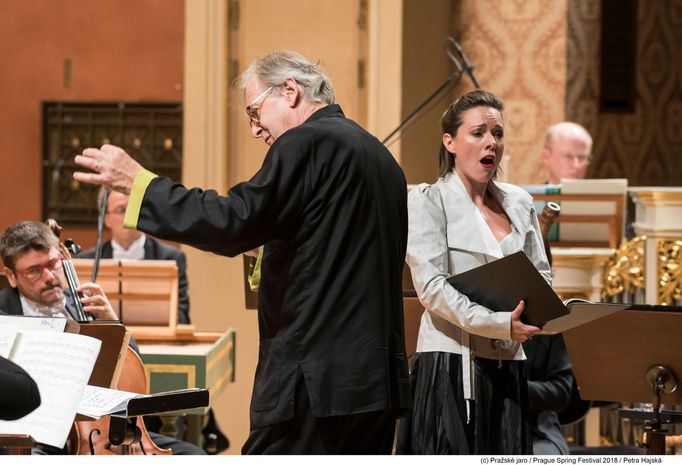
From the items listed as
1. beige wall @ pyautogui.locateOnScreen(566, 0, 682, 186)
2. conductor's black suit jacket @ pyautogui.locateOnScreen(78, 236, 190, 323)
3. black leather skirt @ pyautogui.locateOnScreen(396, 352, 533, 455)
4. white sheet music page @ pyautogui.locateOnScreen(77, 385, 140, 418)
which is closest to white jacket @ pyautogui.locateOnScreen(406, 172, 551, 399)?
black leather skirt @ pyautogui.locateOnScreen(396, 352, 533, 455)

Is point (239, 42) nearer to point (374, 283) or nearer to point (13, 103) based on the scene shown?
point (13, 103)

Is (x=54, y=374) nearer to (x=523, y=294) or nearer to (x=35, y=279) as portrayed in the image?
(x=523, y=294)

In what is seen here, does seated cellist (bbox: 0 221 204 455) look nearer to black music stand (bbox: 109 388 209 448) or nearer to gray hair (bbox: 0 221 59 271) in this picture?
gray hair (bbox: 0 221 59 271)

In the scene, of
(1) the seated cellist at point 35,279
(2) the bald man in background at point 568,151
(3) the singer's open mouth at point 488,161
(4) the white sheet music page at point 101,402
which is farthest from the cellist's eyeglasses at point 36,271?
(2) the bald man in background at point 568,151

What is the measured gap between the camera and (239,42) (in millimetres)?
7453

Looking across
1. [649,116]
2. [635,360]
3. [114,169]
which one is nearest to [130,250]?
[635,360]

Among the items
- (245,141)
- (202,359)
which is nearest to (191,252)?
(245,141)

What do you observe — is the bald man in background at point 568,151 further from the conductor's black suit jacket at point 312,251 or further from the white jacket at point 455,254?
the conductor's black suit jacket at point 312,251

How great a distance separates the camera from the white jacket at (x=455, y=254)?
3.32 meters

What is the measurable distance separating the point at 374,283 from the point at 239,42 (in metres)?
A: 4.93

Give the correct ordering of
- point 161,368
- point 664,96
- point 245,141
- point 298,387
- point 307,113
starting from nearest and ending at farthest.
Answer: point 298,387, point 307,113, point 161,368, point 245,141, point 664,96

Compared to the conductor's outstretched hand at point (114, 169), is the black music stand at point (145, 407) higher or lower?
lower

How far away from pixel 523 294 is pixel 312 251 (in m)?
0.79

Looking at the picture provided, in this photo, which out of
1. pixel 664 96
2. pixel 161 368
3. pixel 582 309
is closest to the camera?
pixel 582 309
